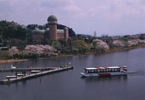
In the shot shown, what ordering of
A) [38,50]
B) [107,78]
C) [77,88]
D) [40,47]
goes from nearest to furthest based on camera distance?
[77,88]
[107,78]
[38,50]
[40,47]

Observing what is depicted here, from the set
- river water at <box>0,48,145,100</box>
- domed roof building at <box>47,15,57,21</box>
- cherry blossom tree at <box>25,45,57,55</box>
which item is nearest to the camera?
Result: river water at <box>0,48,145,100</box>

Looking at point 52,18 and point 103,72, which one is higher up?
point 52,18

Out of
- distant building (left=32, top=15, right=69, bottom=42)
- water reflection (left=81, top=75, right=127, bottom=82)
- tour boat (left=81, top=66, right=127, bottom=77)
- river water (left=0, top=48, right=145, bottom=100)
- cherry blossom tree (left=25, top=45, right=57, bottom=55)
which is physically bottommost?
river water (left=0, top=48, right=145, bottom=100)

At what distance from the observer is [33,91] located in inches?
776

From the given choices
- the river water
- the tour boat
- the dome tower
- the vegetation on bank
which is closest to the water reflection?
the river water

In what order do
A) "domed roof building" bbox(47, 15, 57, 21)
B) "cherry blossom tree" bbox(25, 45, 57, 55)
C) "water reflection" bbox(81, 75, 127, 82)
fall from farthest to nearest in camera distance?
"domed roof building" bbox(47, 15, 57, 21), "cherry blossom tree" bbox(25, 45, 57, 55), "water reflection" bbox(81, 75, 127, 82)

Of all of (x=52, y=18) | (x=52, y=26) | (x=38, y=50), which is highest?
(x=52, y=18)

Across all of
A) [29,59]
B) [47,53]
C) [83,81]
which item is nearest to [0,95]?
[83,81]

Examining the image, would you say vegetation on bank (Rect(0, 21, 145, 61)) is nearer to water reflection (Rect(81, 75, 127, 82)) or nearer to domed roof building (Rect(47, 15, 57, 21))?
domed roof building (Rect(47, 15, 57, 21))

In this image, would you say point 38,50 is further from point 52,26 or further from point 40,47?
point 52,26

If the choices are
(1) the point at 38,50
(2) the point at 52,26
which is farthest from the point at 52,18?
(1) the point at 38,50

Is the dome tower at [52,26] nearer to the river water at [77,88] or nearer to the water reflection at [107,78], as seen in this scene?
the river water at [77,88]

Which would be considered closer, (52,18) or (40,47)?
(40,47)

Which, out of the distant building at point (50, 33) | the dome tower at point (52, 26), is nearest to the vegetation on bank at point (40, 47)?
the distant building at point (50, 33)
